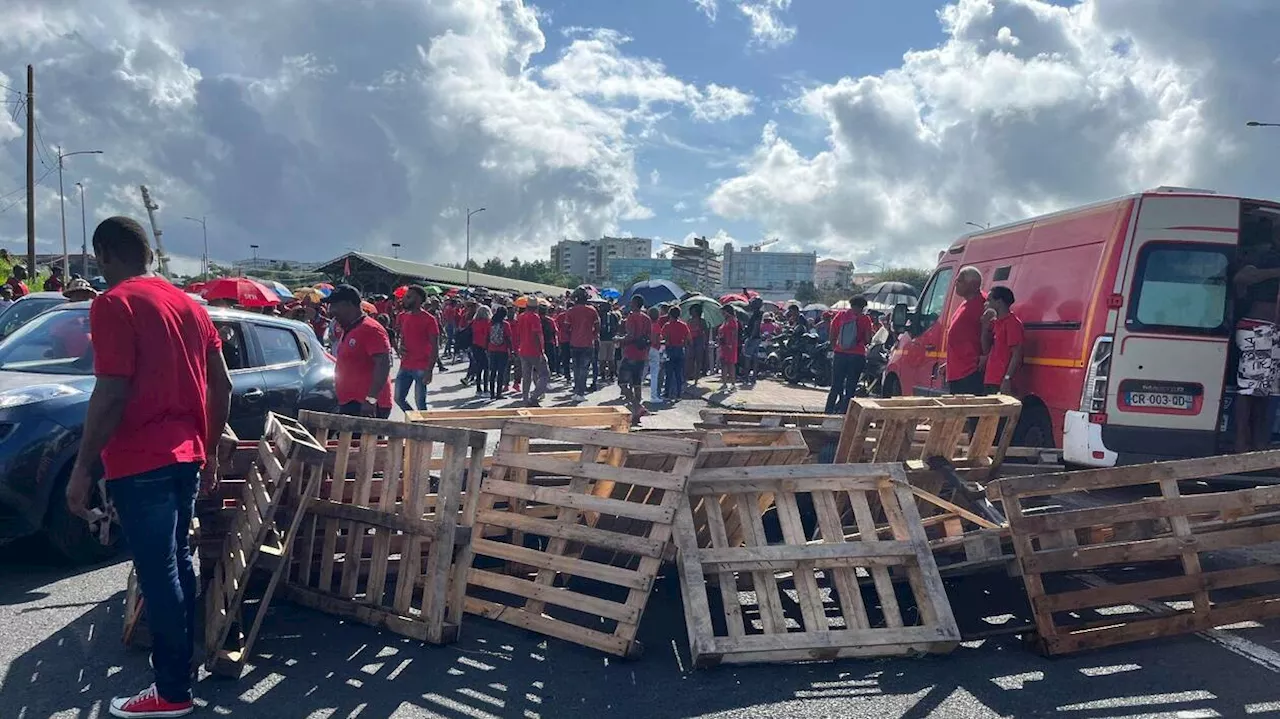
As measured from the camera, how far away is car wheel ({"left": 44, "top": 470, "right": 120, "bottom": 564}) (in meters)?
4.80

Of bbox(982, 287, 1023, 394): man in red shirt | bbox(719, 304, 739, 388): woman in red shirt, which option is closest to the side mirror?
bbox(982, 287, 1023, 394): man in red shirt

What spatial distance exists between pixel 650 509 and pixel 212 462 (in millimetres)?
2071

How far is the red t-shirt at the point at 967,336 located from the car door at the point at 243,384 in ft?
19.5

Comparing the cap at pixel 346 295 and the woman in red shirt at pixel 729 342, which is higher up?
the cap at pixel 346 295

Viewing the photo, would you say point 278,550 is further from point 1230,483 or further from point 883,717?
point 1230,483

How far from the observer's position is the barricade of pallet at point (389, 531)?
13.3 feet

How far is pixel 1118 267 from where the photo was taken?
6.09 meters

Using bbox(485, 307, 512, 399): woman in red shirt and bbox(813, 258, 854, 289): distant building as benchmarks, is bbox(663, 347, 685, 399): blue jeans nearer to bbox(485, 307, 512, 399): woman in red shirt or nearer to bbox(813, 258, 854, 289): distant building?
bbox(485, 307, 512, 399): woman in red shirt

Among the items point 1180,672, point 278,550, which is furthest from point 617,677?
point 1180,672

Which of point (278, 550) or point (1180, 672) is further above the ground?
point (278, 550)

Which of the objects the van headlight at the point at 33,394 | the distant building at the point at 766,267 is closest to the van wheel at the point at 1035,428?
the van headlight at the point at 33,394

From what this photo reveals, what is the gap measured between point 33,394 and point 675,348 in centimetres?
1064

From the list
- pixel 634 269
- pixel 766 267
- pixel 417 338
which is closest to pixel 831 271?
pixel 766 267

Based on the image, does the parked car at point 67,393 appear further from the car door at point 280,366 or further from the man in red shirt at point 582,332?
the man in red shirt at point 582,332
